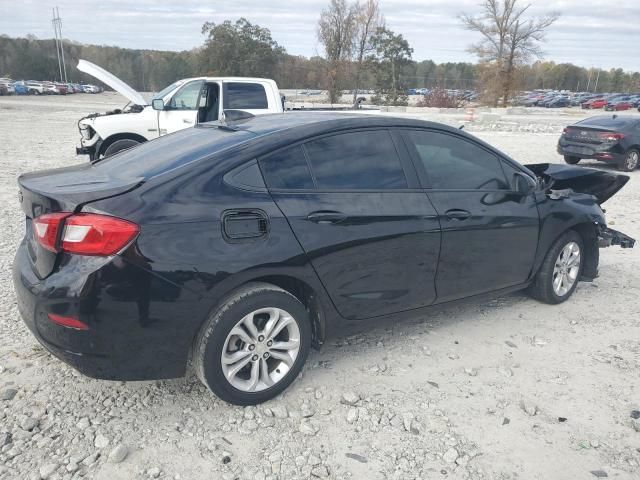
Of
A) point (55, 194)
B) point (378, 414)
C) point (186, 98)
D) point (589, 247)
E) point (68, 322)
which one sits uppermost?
point (186, 98)

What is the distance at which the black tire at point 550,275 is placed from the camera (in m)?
4.52

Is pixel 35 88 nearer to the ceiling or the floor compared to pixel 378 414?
nearer to the ceiling

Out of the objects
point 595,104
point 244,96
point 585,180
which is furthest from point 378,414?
point 595,104

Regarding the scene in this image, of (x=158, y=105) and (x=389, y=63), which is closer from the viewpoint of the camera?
(x=158, y=105)

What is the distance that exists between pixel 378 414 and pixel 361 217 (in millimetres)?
1165

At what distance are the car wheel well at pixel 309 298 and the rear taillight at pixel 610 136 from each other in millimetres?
12344

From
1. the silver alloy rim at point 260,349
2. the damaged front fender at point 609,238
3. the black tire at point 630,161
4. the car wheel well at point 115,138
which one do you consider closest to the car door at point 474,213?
the damaged front fender at point 609,238

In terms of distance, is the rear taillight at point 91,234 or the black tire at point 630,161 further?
the black tire at point 630,161

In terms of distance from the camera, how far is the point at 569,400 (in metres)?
3.29

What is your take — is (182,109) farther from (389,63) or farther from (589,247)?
(389,63)

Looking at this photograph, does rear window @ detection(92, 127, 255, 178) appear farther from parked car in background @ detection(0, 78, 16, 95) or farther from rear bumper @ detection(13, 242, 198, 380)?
parked car in background @ detection(0, 78, 16, 95)

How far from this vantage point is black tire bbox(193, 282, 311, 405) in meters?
2.83

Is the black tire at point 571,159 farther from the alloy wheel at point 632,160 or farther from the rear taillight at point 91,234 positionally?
the rear taillight at point 91,234

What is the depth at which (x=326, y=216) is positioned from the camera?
124 inches
